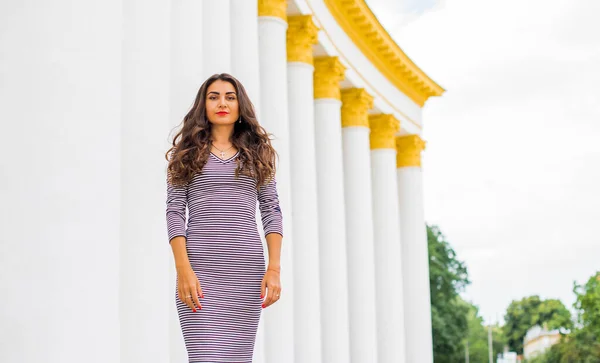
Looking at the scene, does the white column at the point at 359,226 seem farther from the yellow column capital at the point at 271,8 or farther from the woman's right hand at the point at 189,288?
the woman's right hand at the point at 189,288

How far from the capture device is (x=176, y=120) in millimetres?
31656

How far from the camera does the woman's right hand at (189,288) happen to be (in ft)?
42.7

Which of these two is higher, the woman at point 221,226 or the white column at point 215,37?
the white column at point 215,37

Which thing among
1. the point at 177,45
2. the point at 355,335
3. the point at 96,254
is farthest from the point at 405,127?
the point at 96,254

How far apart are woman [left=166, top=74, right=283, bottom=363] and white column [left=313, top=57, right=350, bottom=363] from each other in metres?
45.8

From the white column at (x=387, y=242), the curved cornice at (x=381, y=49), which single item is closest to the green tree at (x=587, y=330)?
the curved cornice at (x=381, y=49)

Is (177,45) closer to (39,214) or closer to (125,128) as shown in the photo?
(125,128)

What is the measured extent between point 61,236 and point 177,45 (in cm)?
1563

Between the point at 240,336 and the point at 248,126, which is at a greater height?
the point at 248,126

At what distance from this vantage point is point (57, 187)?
1814cm

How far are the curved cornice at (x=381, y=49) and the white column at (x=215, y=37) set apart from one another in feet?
93.9

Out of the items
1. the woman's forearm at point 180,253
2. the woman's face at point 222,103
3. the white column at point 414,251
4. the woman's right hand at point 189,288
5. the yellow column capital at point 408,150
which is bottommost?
the woman's right hand at point 189,288

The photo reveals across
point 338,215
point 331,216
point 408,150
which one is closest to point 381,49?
point 408,150

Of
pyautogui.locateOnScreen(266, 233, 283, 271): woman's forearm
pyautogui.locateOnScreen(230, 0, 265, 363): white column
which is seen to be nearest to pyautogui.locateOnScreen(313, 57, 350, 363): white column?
pyautogui.locateOnScreen(230, 0, 265, 363): white column
